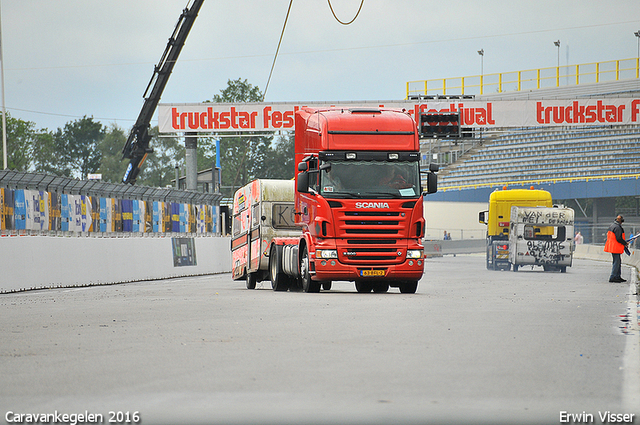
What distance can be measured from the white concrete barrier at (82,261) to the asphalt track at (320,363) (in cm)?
574

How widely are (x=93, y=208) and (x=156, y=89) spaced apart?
23726mm

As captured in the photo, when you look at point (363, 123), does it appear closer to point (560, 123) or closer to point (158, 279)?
point (158, 279)

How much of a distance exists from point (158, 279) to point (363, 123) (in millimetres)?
10278

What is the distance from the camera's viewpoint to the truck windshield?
17.6 meters

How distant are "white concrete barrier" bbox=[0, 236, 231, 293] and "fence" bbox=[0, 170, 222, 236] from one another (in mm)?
993

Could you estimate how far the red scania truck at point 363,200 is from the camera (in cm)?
1759

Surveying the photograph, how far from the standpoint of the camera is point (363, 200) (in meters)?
17.5

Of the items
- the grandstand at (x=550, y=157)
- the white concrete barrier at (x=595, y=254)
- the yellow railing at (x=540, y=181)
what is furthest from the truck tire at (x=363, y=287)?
the yellow railing at (x=540, y=181)

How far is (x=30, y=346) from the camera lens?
341 inches

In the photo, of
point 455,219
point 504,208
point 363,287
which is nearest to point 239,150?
point 455,219

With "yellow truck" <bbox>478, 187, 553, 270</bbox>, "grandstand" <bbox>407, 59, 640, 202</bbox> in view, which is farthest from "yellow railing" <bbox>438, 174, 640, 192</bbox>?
"yellow truck" <bbox>478, 187, 553, 270</bbox>

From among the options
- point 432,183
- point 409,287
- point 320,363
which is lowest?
point 409,287

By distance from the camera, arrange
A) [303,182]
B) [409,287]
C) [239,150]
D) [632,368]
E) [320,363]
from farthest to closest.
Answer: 1. [239,150]
2. [409,287]
3. [303,182]
4. [320,363]
5. [632,368]

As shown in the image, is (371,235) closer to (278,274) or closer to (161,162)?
(278,274)
